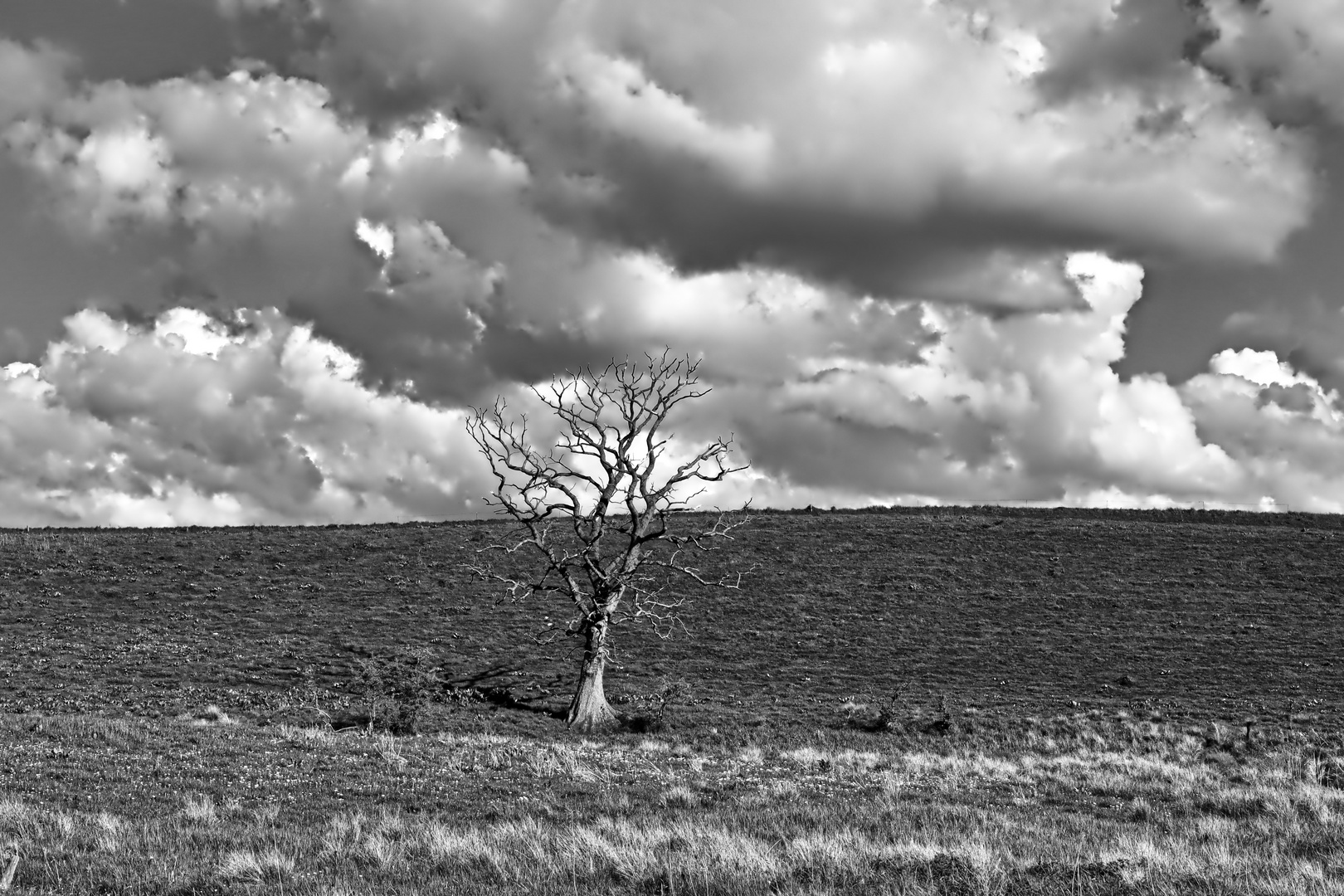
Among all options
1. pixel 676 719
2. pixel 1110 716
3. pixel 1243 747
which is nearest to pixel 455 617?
pixel 676 719

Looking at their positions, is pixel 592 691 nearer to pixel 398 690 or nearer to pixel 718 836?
pixel 398 690

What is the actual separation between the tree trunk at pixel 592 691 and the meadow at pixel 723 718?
1802 millimetres

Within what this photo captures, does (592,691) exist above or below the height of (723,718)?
above

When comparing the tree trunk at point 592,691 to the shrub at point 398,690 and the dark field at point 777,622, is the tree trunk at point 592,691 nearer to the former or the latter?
the dark field at point 777,622

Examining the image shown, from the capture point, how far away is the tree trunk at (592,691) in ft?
104

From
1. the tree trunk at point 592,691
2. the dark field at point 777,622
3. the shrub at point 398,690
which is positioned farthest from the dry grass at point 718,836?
the dark field at point 777,622

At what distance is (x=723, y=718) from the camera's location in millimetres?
33281

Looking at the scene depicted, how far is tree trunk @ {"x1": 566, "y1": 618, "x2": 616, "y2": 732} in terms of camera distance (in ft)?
104

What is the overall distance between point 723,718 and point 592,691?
492cm

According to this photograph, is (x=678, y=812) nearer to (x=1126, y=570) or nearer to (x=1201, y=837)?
(x=1201, y=837)

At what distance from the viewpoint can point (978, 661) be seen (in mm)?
45906

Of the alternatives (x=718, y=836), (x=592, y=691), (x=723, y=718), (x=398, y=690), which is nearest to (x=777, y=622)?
(x=723, y=718)

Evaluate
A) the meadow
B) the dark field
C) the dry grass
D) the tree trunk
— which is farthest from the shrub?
the dry grass

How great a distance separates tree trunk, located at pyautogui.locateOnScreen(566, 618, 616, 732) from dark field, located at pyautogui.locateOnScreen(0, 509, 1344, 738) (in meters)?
1.53
